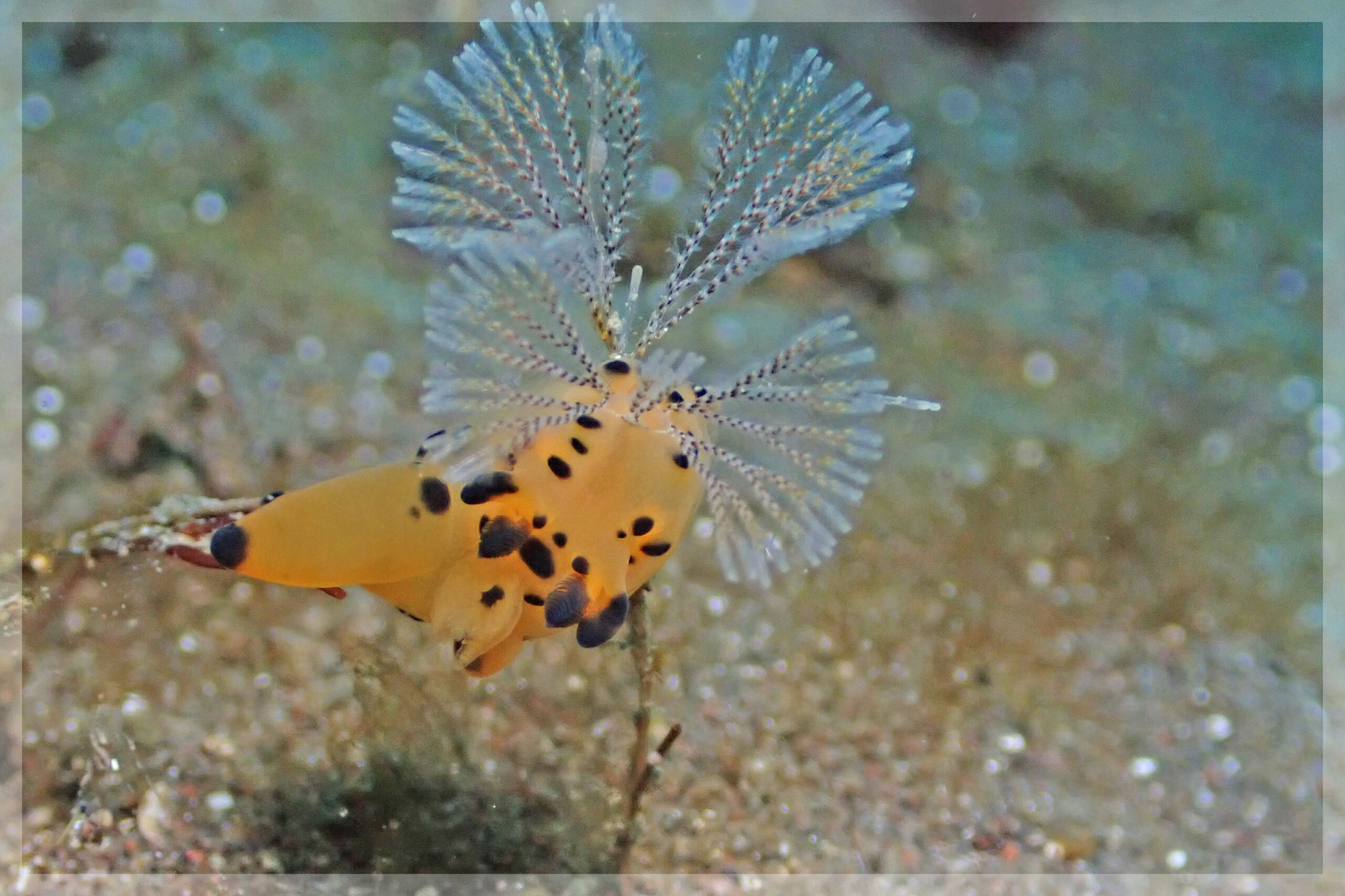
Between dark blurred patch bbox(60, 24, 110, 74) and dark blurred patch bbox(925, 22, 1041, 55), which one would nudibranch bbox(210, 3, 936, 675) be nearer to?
dark blurred patch bbox(60, 24, 110, 74)

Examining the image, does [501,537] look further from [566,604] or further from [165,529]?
[165,529]

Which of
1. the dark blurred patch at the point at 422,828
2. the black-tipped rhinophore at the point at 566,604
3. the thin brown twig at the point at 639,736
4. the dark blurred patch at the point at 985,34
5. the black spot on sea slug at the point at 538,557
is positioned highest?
the dark blurred patch at the point at 985,34

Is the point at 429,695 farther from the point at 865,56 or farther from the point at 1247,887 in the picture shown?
the point at 865,56

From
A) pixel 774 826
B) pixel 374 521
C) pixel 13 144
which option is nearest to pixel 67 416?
pixel 13 144

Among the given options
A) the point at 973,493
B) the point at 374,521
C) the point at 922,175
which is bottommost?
the point at 973,493

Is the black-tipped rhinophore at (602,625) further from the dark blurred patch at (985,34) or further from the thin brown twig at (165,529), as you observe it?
the dark blurred patch at (985,34)

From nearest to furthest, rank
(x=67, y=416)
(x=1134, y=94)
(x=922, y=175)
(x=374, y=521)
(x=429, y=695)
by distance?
(x=374, y=521)
(x=429, y=695)
(x=67, y=416)
(x=922, y=175)
(x=1134, y=94)

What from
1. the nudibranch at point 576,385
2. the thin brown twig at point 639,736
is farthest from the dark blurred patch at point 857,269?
the thin brown twig at point 639,736

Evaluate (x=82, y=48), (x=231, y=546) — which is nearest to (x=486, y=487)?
(x=231, y=546)
